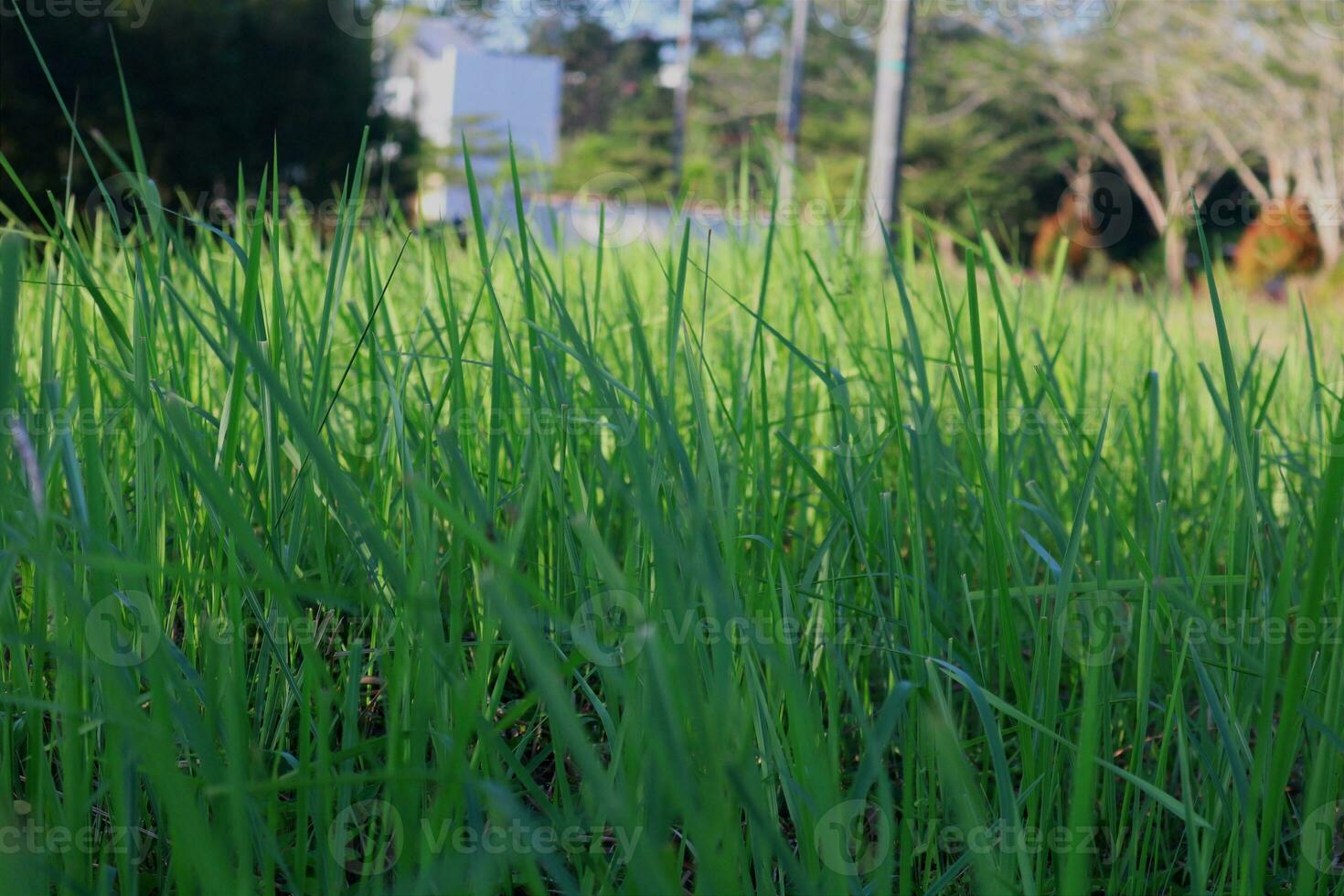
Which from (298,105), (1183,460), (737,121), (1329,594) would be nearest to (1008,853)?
(1329,594)

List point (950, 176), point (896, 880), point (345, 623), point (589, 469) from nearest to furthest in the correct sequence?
point (896, 880) → point (345, 623) → point (589, 469) → point (950, 176)

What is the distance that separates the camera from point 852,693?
65 cm

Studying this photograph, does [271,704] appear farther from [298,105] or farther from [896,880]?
[298,105]

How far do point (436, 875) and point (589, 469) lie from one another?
63 cm

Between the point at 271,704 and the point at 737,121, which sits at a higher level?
the point at 737,121
